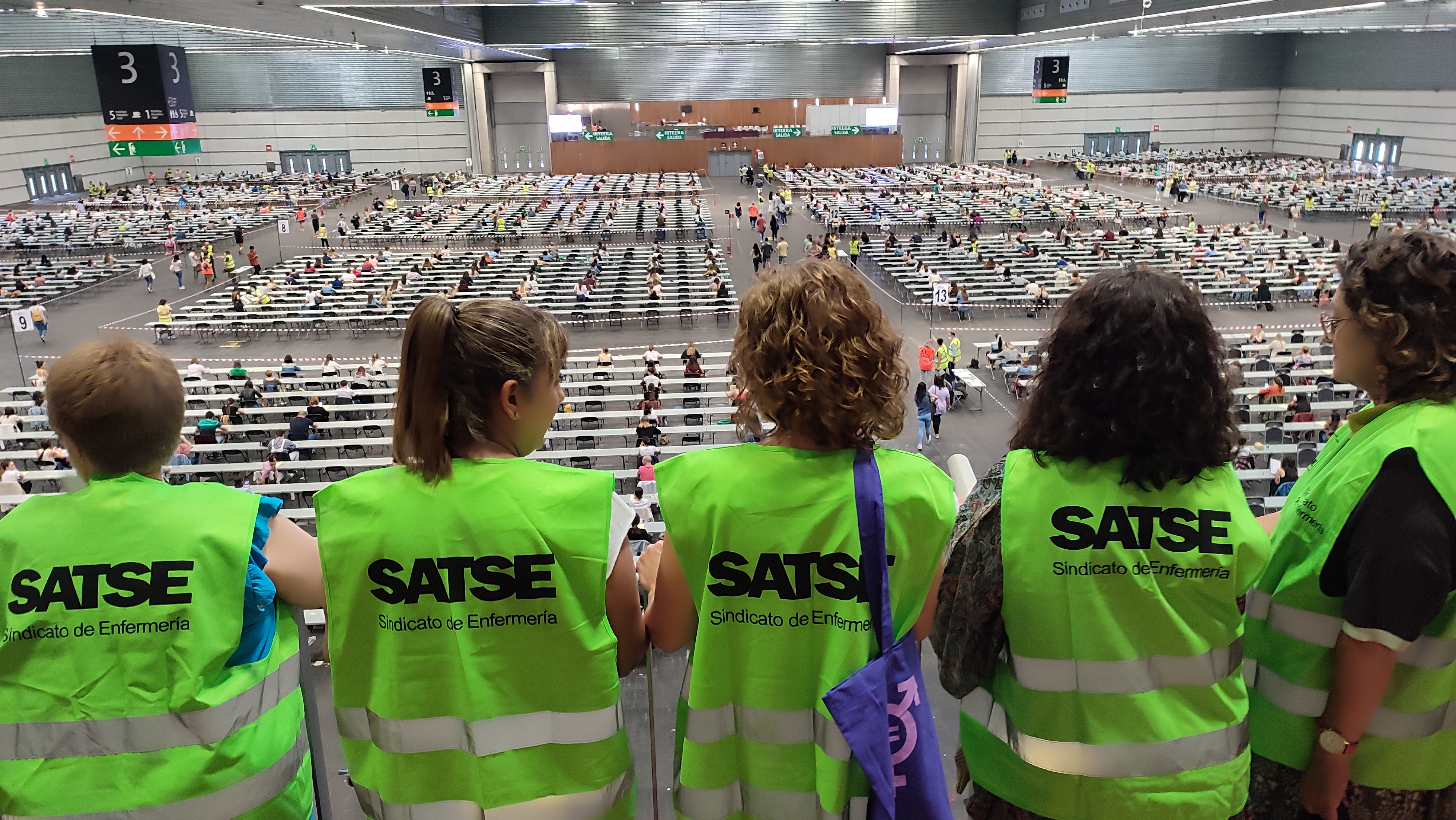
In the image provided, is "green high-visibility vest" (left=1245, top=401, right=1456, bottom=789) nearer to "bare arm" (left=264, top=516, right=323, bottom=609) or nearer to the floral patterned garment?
the floral patterned garment

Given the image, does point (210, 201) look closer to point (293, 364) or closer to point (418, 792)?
point (293, 364)

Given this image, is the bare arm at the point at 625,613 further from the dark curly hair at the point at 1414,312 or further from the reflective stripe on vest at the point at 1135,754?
the dark curly hair at the point at 1414,312

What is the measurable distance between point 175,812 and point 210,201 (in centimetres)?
5190

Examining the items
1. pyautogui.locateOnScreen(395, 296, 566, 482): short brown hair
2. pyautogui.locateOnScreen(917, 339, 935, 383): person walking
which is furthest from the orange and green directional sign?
pyautogui.locateOnScreen(395, 296, 566, 482): short brown hair

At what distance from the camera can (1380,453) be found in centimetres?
183

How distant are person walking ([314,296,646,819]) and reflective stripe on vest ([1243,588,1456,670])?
150 centimetres

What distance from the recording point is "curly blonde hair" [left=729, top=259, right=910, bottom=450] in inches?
65.7

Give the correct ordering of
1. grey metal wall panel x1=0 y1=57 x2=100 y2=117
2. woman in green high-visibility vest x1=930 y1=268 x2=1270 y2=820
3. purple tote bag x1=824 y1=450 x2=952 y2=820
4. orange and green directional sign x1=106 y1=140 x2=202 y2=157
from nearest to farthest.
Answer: purple tote bag x1=824 y1=450 x2=952 y2=820 → woman in green high-visibility vest x1=930 y1=268 x2=1270 y2=820 → orange and green directional sign x1=106 y1=140 x2=202 y2=157 → grey metal wall panel x1=0 y1=57 x2=100 y2=117

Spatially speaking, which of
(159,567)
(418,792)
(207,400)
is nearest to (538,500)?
(418,792)

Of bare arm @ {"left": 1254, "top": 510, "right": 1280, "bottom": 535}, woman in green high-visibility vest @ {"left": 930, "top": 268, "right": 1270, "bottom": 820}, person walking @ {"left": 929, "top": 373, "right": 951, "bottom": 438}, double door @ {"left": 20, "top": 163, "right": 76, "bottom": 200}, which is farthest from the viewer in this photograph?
double door @ {"left": 20, "top": 163, "right": 76, "bottom": 200}

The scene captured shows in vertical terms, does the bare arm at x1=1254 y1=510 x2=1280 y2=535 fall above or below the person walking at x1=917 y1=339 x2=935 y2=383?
above

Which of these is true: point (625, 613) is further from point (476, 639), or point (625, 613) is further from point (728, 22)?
point (728, 22)

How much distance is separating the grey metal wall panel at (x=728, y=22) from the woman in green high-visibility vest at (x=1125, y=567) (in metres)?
44.7

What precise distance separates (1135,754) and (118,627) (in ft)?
6.91
